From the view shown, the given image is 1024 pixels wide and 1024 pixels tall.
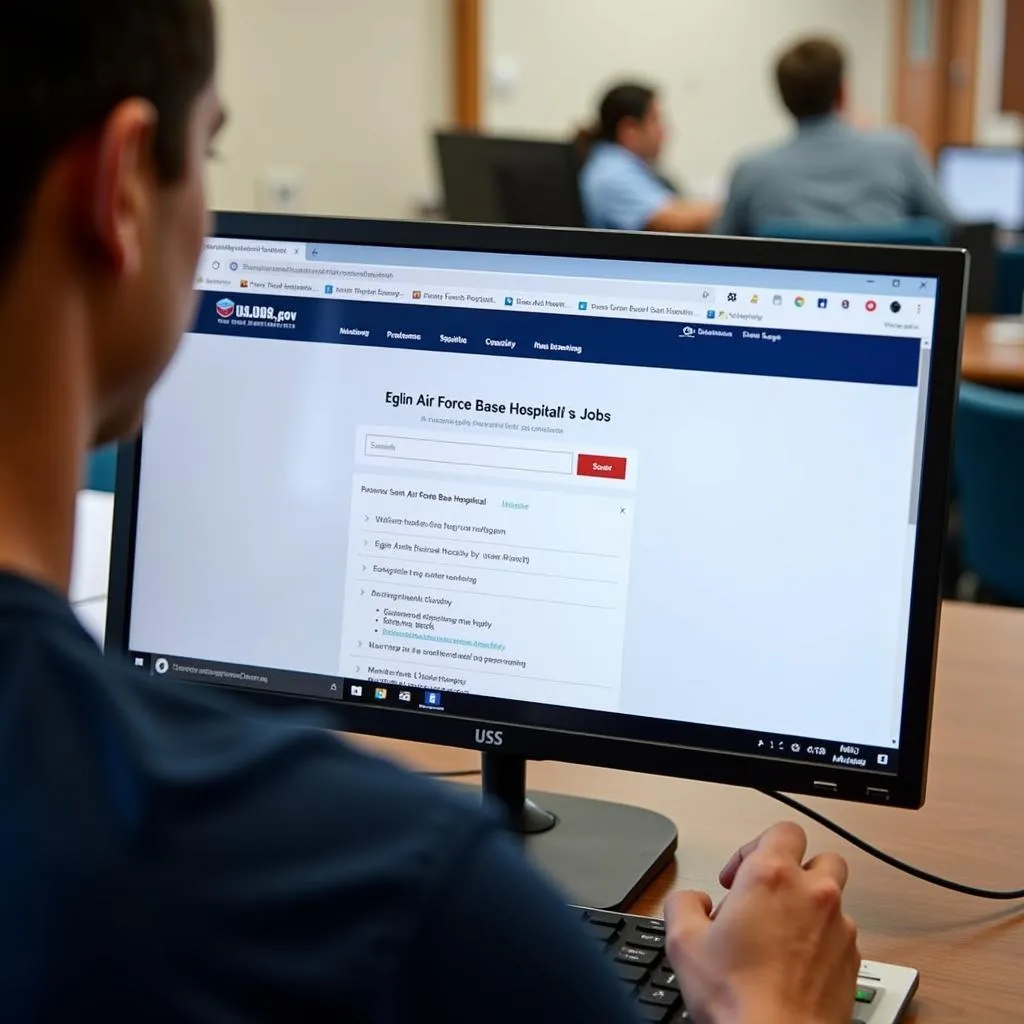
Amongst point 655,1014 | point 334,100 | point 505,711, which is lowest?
point 655,1014

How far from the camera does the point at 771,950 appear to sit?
770mm

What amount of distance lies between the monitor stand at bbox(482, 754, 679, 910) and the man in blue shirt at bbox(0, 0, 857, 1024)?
0.46 meters

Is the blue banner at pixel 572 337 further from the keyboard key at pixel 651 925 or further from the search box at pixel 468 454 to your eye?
the keyboard key at pixel 651 925

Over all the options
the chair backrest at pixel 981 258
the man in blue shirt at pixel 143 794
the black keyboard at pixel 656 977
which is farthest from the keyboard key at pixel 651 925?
the chair backrest at pixel 981 258

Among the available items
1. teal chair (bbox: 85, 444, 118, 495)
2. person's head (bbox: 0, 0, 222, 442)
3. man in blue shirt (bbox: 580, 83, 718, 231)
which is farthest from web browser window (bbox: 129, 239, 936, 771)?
man in blue shirt (bbox: 580, 83, 718, 231)

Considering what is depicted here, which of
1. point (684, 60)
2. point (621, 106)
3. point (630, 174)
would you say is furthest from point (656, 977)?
point (684, 60)

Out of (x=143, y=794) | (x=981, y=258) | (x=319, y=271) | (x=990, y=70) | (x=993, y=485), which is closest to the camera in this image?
(x=143, y=794)

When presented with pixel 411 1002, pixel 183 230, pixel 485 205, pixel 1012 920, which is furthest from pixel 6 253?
pixel 485 205

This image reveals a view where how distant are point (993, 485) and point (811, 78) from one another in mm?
2256

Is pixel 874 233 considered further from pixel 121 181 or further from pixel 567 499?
pixel 121 181

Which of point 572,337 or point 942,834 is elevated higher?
point 572,337

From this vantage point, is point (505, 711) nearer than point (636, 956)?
No

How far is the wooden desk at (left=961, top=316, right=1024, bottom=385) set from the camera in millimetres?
3039

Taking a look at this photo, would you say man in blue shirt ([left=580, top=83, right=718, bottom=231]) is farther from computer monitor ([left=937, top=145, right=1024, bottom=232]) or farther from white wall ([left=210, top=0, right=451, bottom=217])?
computer monitor ([left=937, top=145, right=1024, bottom=232])
